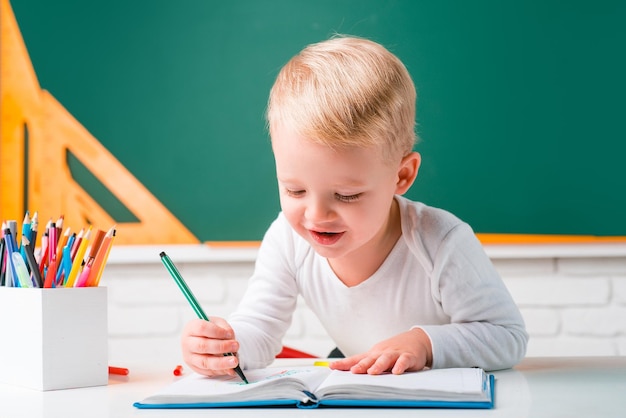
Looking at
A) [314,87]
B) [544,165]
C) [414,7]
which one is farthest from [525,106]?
[314,87]

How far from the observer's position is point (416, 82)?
5.03ft

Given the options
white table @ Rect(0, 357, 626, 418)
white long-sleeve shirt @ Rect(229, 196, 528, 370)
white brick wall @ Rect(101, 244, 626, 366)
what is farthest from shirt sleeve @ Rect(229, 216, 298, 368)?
white brick wall @ Rect(101, 244, 626, 366)

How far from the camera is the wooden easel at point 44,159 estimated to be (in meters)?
1.62

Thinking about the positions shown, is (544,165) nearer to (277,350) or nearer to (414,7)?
(414,7)

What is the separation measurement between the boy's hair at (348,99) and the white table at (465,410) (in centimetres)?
29

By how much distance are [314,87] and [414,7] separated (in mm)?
735

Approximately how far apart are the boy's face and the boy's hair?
0.01 metres

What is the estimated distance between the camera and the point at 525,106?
1.51 m

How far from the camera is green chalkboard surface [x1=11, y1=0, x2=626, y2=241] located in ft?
4.91

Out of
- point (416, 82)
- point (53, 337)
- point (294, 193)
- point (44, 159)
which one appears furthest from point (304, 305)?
point (53, 337)

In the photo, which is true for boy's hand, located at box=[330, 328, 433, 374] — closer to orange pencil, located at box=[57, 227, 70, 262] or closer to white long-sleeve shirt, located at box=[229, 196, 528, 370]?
white long-sleeve shirt, located at box=[229, 196, 528, 370]

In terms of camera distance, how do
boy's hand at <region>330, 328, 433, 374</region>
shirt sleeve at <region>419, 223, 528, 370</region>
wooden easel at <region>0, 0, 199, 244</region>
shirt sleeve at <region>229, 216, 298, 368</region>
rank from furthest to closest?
wooden easel at <region>0, 0, 199, 244</region> → shirt sleeve at <region>229, 216, 298, 368</region> → shirt sleeve at <region>419, 223, 528, 370</region> → boy's hand at <region>330, 328, 433, 374</region>

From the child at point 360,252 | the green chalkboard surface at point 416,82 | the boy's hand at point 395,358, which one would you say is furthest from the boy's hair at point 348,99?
the green chalkboard surface at point 416,82

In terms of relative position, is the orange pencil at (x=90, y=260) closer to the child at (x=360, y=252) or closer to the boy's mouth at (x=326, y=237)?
the child at (x=360, y=252)
